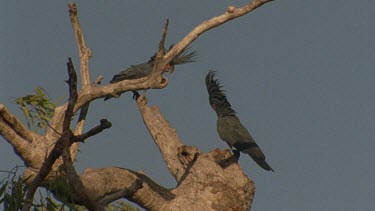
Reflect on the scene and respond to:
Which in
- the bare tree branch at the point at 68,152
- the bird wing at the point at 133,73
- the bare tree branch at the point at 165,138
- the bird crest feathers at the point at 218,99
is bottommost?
the bare tree branch at the point at 68,152

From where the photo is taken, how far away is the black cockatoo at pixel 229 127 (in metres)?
14.7

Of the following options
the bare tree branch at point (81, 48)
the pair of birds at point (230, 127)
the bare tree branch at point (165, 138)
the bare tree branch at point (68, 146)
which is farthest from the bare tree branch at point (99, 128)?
the pair of birds at point (230, 127)

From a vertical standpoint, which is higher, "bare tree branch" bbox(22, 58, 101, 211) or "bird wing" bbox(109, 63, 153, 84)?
"bird wing" bbox(109, 63, 153, 84)

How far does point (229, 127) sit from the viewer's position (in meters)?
15.0

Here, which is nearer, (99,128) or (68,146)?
(99,128)

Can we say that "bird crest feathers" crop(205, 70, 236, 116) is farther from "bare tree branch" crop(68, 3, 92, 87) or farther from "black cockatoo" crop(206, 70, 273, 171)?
"bare tree branch" crop(68, 3, 92, 87)

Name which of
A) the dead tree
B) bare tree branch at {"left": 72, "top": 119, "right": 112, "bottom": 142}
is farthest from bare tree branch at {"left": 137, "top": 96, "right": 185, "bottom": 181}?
bare tree branch at {"left": 72, "top": 119, "right": 112, "bottom": 142}

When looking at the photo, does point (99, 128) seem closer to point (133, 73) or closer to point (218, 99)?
point (218, 99)

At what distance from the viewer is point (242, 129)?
1505 cm

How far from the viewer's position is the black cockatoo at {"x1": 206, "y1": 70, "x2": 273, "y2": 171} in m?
14.7

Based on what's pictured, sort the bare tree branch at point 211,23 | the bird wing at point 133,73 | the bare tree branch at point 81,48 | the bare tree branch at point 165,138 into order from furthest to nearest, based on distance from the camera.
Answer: the bird wing at point 133,73
the bare tree branch at point 165,138
the bare tree branch at point 81,48
the bare tree branch at point 211,23

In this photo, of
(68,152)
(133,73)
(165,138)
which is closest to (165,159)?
(165,138)

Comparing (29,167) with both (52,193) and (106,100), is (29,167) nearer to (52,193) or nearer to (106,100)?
(52,193)

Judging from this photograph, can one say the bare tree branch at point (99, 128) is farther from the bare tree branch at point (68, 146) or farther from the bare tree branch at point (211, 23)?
the bare tree branch at point (211, 23)
